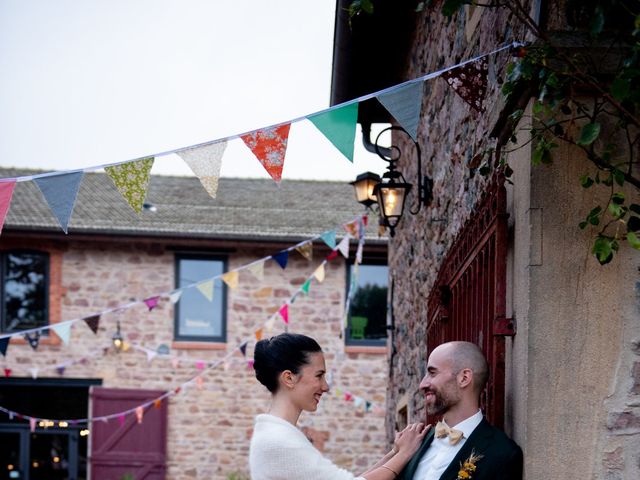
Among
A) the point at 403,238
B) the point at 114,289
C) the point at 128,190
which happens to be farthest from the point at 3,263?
the point at 128,190

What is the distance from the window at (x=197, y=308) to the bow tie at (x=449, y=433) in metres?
14.0

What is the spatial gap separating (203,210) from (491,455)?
16033mm

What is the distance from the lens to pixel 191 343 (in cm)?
1748

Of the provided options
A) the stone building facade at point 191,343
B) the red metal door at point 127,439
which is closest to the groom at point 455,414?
the stone building facade at point 191,343

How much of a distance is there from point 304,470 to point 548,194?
124 centimetres

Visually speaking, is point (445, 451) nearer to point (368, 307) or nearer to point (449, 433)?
point (449, 433)

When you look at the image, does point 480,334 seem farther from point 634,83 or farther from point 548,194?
point 634,83

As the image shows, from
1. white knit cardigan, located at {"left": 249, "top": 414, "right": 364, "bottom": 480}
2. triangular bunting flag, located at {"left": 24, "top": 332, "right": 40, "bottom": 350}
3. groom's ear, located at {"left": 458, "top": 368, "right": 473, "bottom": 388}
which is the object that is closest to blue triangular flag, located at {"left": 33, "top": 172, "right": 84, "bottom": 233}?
white knit cardigan, located at {"left": 249, "top": 414, "right": 364, "bottom": 480}

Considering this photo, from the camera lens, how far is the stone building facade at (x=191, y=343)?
56.9 ft

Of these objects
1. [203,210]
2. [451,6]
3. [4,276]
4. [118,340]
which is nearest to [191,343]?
[118,340]

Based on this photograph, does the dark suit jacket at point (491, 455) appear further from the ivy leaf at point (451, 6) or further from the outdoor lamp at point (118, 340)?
the outdoor lamp at point (118, 340)

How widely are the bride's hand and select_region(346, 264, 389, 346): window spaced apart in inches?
539

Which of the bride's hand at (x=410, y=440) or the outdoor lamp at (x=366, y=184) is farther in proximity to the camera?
the outdoor lamp at (x=366, y=184)

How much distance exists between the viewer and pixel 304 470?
3.72 m
